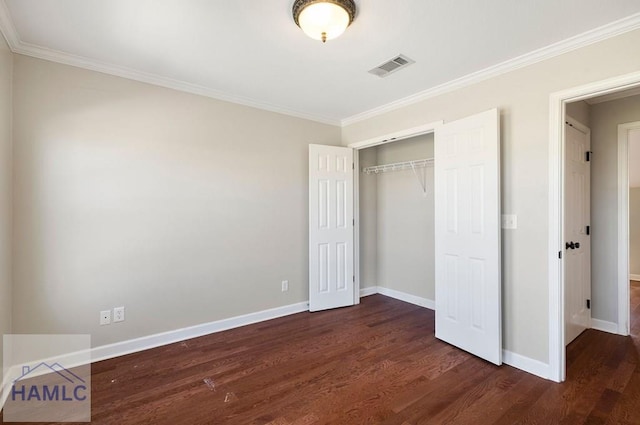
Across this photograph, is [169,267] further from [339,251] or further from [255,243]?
[339,251]

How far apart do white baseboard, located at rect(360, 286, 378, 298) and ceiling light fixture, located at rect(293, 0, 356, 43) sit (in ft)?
11.5

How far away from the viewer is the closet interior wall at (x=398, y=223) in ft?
13.0

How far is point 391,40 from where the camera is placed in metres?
2.18

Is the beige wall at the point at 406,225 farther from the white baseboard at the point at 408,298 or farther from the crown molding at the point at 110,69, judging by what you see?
the crown molding at the point at 110,69

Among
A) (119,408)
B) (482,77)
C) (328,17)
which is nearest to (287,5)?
(328,17)

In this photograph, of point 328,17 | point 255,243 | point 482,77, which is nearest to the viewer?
point 328,17

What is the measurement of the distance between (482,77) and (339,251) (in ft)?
8.11

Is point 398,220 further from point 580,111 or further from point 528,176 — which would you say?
point 580,111

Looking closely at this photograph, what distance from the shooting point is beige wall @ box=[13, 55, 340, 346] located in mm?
2336

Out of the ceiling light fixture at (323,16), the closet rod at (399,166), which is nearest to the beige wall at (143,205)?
the closet rod at (399,166)

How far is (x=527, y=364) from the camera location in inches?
94.3

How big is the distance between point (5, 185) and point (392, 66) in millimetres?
3113

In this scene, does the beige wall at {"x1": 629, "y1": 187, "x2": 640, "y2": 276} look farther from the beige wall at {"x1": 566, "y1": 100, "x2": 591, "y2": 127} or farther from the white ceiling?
the white ceiling

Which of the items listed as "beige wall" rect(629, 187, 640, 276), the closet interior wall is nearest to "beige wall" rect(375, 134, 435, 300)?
the closet interior wall
